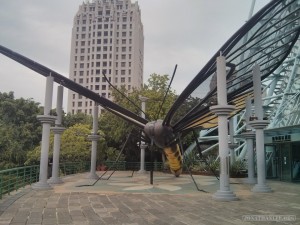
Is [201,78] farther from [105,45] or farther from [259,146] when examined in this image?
[105,45]

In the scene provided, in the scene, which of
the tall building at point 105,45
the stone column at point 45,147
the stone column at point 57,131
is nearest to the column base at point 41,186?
the stone column at point 45,147

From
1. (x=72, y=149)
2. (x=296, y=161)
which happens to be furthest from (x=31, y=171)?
(x=72, y=149)

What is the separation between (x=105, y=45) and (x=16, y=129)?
75.1m

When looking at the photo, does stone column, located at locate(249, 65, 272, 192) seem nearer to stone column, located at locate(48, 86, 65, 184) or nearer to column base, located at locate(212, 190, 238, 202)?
column base, located at locate(212, 190, 238, 202)

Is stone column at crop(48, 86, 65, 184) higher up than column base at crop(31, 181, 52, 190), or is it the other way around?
stone column at crop(48, 86, 65, 184)

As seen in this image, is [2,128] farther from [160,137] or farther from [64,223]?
[64,223]

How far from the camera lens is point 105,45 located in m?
106

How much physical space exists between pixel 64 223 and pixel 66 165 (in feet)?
54.3

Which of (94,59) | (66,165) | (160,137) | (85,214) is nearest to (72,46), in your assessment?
(94,59)

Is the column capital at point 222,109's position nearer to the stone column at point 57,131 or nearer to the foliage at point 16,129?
the stone column at point 57,131

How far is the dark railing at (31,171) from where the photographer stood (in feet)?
37.6

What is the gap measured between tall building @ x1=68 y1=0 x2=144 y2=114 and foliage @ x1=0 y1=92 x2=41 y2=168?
204 feet

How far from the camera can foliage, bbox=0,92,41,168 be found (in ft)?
103

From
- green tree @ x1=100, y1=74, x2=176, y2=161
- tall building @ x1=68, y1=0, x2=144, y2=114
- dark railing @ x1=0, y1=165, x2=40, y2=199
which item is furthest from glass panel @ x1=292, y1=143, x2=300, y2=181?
tall building @ x1=68, y1=0, x2=144, y2=114
